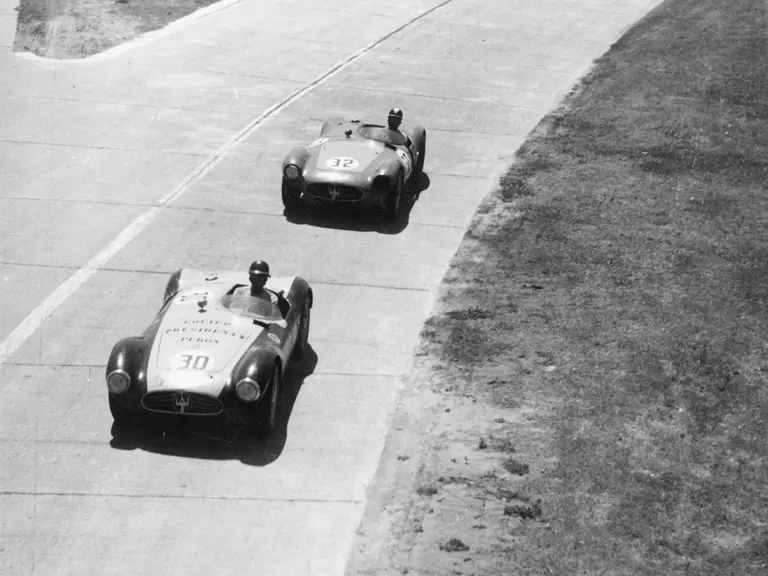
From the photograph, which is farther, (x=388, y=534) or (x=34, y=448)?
(x=34, y=448)

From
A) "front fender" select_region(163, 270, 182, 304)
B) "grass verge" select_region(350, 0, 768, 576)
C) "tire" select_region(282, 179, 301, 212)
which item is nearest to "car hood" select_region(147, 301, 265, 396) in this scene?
"front fender" select_region(163, 270, 182, 304)

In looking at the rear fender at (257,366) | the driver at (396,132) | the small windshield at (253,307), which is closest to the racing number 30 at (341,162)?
the driver at (396,132)

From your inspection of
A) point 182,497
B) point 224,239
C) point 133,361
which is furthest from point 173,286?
point 224,239

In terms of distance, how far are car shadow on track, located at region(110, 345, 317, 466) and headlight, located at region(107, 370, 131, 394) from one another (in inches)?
17.1

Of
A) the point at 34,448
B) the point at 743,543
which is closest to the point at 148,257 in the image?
the point at 34,448

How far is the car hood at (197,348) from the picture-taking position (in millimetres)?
10656

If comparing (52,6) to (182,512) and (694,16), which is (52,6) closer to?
(694,16)

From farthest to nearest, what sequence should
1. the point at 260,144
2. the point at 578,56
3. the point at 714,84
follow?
the point at 578,56 → the point at 714,84 → the point at 260,144

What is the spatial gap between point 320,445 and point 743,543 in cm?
380

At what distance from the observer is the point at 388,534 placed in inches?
377

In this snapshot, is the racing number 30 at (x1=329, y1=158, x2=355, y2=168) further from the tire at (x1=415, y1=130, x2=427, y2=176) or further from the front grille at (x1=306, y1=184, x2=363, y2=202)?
the tire at (x1=415, y1=130, x2=427, y2=176)

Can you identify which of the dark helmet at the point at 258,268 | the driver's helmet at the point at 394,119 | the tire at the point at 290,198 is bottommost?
the tire at the point at 290,198

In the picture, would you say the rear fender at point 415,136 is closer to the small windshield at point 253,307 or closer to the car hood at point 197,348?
the small windshield at point 253,307

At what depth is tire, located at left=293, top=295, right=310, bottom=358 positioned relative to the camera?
12609 millimetres
